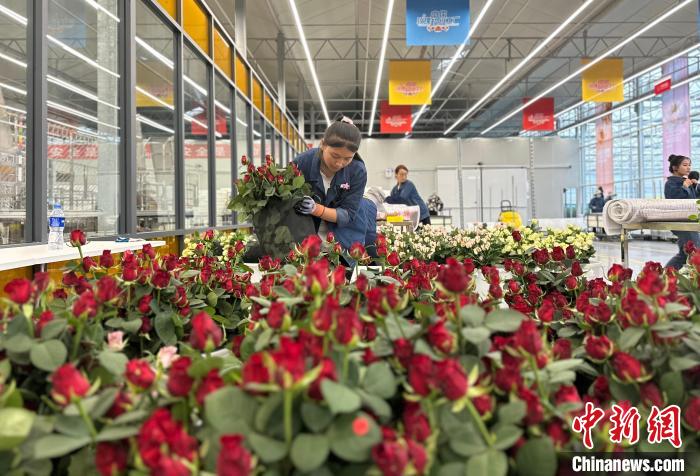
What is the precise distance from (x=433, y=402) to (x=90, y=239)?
3311 millimetres

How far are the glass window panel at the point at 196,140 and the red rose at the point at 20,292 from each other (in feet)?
16.2

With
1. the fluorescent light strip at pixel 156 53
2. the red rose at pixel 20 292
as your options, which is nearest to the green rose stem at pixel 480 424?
the red rose at pixel 20 292

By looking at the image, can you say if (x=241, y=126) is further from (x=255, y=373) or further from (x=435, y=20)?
(x=255, y=373)

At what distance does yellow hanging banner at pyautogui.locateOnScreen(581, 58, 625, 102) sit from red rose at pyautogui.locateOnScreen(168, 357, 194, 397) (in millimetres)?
12554

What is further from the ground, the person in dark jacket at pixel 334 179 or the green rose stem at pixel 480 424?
the person in dark jacket at pixel 334 179

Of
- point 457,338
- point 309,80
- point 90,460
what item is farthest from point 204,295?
point 309,80

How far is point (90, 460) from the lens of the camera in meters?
0.59

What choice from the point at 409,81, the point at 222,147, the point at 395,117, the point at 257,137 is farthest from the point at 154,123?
the point at 395,117

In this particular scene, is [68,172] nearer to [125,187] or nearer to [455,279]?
[125,187]

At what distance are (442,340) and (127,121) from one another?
3907 millimetres

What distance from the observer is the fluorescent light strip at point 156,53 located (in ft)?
14.1

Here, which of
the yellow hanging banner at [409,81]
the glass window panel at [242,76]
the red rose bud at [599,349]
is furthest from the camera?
the yellow hanging banner at [409,81]

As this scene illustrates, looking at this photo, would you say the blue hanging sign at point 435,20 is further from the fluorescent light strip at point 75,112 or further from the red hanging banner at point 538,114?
the red hanging banner at point 538,114

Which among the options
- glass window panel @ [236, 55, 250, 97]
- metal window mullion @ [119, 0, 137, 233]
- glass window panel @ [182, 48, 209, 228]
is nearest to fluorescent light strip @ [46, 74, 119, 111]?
metal window mullion @ [119, 0, 137, 233]
